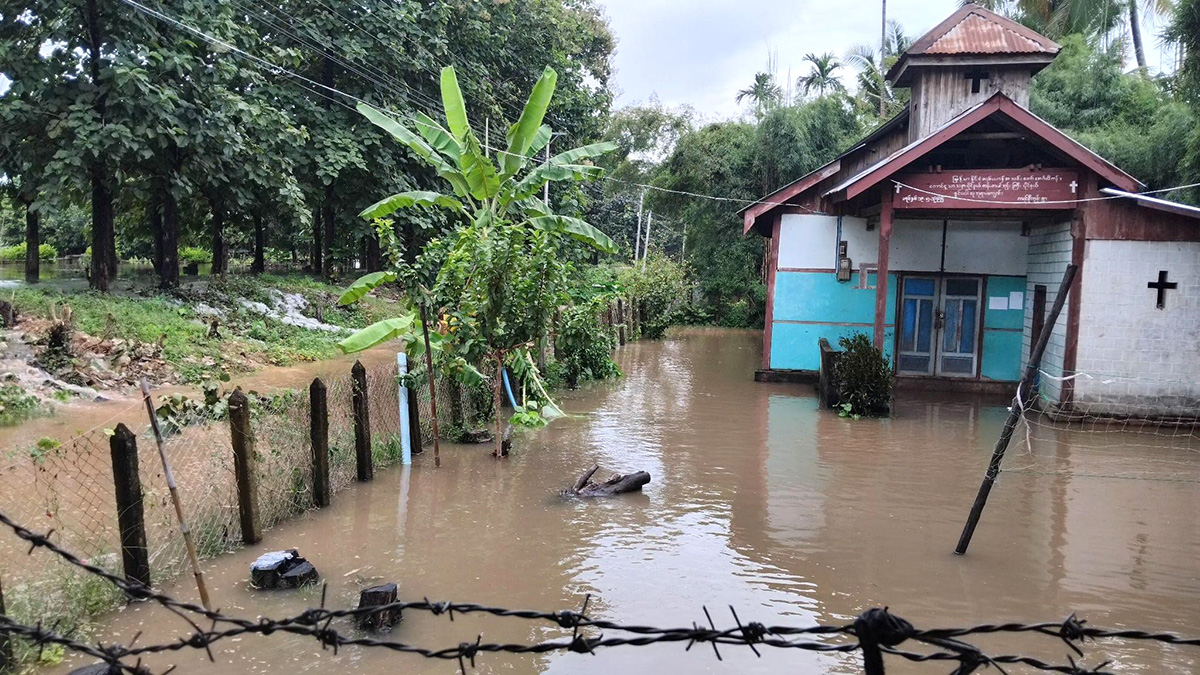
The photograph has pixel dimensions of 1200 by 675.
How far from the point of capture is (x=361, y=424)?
27.8ft

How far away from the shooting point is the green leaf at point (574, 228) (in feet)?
38.3

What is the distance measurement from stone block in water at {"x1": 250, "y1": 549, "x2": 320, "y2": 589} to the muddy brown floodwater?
3.8 inches

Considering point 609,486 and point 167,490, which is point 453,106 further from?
Answer: point 167,490

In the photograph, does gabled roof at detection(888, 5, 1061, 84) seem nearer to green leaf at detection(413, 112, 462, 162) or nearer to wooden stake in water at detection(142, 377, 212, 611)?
green leaf at detection(413, 112, 462, 162)

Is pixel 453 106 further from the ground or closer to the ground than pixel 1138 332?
further from the ground

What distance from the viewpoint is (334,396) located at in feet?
27.7

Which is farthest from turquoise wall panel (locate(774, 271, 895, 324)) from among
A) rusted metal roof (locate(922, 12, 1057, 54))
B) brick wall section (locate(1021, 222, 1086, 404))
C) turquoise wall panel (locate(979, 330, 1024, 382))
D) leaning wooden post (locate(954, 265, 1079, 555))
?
leaning wooden post (locate(954, 265, 1079, 555))

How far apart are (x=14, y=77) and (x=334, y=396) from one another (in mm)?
12070

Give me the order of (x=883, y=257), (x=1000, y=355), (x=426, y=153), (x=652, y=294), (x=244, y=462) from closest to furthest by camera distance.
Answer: (x=244, y=462)
(x=426, y=153)
(x=883, y=257)
(x=1000, y=355)
(x=652, y=294)

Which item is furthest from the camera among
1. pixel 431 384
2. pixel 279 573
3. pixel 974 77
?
pixel 974 77

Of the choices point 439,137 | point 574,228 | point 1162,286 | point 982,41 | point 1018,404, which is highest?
point 982,41

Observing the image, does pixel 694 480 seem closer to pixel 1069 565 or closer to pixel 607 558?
pixel 607 558

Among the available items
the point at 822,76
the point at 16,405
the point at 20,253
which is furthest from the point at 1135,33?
the point at 20,253

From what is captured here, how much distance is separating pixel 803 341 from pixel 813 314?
0.62m
